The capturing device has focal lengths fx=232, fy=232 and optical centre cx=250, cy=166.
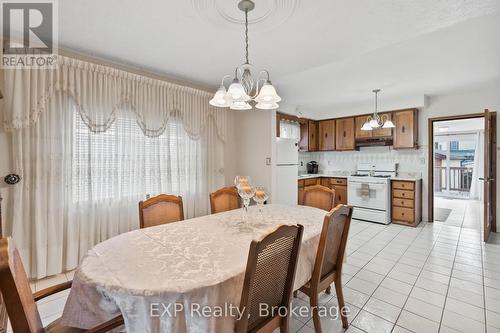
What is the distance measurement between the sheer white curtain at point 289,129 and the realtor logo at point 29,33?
11.8 feet

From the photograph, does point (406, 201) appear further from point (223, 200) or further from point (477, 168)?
point (477, 168)

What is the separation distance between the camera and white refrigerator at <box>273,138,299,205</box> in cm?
382

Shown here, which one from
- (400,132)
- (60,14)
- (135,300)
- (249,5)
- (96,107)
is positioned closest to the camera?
(135,300)

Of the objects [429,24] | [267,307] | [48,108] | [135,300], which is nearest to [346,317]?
[267,307]

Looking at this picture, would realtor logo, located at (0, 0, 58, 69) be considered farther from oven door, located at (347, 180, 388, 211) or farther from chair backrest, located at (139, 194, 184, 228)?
oven door, located at (347, 180, 388, 211)

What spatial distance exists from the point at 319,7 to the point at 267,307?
2008mm

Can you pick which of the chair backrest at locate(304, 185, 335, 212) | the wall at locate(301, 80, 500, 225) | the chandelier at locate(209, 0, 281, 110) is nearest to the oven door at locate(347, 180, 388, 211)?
the wall at locate(301, 80, 500, 225)

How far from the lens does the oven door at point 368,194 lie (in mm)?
4348

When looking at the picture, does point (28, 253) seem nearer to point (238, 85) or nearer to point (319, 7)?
point (238, 85)

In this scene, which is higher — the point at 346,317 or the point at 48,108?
the point at 48,108

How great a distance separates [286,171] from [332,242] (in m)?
2.39

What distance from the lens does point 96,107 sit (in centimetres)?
255

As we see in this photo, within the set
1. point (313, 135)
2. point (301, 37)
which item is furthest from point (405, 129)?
point (301, 37)

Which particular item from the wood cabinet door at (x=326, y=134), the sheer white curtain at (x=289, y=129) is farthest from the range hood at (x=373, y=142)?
the sheer white curtain at (x=289, y=129)
